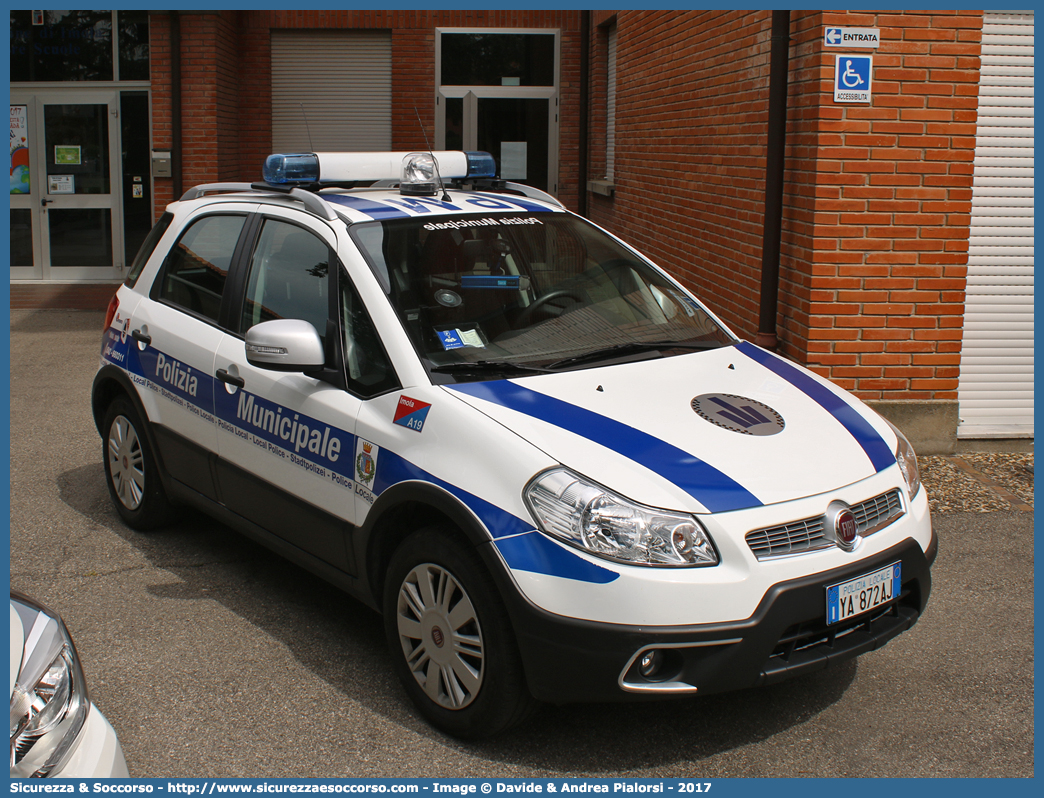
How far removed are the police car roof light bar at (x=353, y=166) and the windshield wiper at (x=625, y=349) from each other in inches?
57.9

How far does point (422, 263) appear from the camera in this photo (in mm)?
3949

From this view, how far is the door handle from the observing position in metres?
4.18

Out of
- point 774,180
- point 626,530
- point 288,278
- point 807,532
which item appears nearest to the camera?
point 626,530

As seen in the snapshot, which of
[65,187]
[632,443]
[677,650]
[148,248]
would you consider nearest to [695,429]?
[632,443]

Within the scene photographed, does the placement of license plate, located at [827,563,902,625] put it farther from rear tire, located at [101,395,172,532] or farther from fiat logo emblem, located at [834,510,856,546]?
rear tire, located at [101,395,172,532]

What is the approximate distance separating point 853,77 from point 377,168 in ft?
10.00

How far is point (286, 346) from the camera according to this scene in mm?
3652

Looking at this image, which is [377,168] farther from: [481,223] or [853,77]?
[853,77]

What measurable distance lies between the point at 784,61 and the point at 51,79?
10254 millimetres

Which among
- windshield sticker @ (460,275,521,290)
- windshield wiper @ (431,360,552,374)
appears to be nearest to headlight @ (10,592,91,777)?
windshield wiper @ (431,360,552,374)

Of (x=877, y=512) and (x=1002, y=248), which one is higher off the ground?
(x=1002, y=248)

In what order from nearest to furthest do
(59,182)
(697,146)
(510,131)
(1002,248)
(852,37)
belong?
(852,37) < (1002,248) < (697,146) < (59,182) < (510,131)

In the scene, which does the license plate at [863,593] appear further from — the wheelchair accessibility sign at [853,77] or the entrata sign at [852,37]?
the entrata sign at [852,37]

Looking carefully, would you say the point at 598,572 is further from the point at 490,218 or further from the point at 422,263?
the point at 490,218
